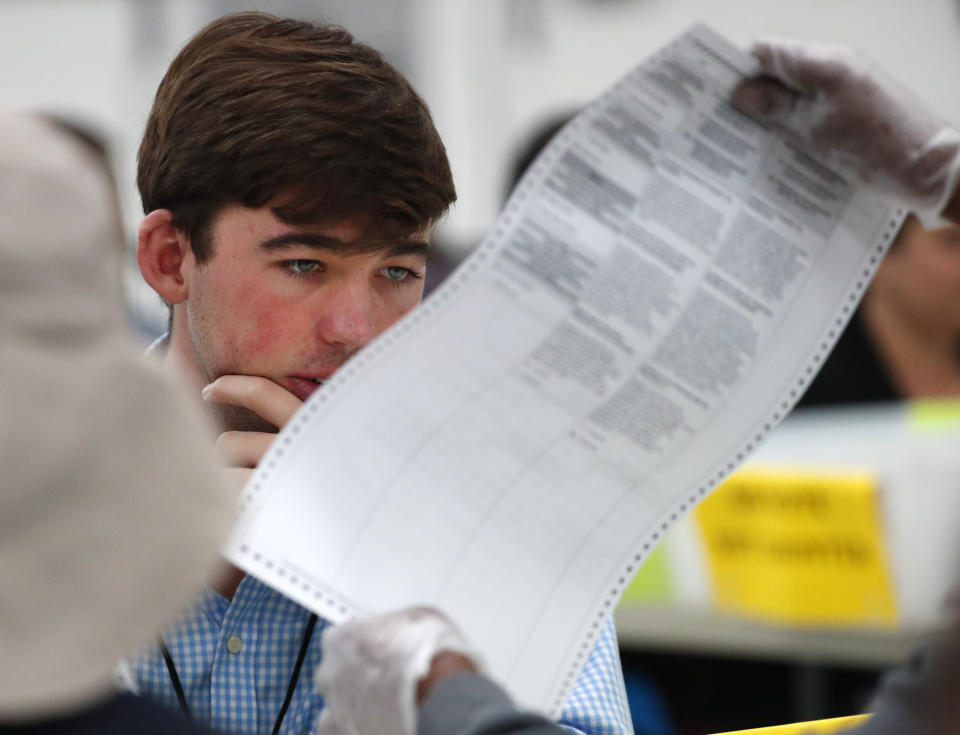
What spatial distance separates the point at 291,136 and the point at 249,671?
49cm

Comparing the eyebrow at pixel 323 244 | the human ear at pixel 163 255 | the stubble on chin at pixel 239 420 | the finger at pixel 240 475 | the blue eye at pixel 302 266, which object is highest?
the eyebrow at pixel 323 244

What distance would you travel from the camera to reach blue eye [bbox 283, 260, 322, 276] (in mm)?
1169

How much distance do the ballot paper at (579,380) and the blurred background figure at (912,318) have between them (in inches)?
73.7

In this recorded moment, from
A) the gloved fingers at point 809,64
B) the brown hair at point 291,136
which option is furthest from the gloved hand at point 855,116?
the brown hair at point 291,136

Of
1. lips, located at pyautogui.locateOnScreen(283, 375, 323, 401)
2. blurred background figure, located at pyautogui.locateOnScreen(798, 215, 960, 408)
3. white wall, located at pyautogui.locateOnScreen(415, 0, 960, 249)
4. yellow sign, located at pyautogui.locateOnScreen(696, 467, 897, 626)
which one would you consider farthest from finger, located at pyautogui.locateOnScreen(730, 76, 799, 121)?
white wall, located at pyautogui.locateOnScreen(415, 0, 960, 249)

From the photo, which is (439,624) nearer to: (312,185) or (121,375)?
(121,375)

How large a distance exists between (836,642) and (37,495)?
2277 mm

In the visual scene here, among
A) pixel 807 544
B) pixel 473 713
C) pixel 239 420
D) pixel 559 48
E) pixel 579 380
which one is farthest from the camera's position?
pixel 559 48

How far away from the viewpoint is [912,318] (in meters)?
2.88

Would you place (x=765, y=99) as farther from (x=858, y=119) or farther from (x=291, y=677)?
(x=291, y=677)

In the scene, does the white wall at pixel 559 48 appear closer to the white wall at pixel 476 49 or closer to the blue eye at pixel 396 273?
the white wall at pixel 476 49

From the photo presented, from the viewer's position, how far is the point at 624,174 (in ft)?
3.31

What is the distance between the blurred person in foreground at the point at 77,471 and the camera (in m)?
0.59

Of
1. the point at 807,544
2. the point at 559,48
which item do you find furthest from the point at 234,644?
the point at 559,48
